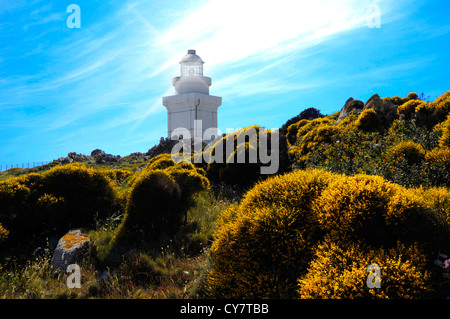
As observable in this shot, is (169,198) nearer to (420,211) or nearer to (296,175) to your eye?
(296,175)

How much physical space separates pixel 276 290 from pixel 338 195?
1705mm

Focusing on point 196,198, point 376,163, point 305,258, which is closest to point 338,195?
point 305,258

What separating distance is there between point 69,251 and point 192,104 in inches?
1136

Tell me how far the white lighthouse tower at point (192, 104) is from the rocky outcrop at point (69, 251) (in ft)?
88.5

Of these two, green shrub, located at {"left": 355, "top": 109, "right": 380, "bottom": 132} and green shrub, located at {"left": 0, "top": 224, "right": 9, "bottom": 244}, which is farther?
green shrub, located at {"left": 355, "top": 109, "right": 380, "bottom": 132}

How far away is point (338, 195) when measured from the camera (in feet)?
16.6

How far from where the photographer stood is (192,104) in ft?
117

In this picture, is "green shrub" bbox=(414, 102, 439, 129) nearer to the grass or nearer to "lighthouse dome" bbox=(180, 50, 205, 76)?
the grass

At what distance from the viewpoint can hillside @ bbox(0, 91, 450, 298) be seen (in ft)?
14.9

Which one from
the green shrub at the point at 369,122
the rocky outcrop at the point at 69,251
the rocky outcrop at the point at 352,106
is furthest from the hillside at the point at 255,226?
the rocky outcrop at the point at 352,106

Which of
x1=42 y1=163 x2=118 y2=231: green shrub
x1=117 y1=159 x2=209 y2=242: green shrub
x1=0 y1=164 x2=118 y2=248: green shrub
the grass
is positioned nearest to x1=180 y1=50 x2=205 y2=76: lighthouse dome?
x1=0 y1=164 x2=118 y2=248: green shrub

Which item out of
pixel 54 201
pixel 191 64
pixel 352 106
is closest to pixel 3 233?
pixel 54 201

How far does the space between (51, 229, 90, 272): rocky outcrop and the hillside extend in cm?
19

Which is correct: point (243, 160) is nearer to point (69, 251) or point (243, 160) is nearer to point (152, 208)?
point (152, 208)
